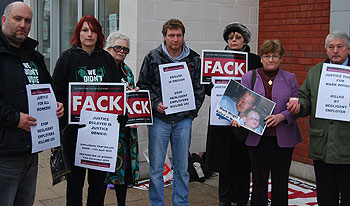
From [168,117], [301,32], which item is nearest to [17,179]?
[168,117]

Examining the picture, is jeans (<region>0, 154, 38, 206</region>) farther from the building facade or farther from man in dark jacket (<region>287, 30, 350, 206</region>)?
the building facade

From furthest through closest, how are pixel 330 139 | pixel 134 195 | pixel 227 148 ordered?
pixel 134 195, pixel 227 148, pixel 330 139

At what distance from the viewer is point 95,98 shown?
4500mm

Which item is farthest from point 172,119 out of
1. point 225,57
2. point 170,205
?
point 170,205

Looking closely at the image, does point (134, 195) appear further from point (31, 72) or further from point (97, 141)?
point (31, 72)

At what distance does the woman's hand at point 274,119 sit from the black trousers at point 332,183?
52 centimetres

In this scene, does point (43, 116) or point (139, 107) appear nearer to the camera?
point (43, 116)

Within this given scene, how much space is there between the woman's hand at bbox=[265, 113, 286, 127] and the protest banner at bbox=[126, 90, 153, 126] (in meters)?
1.27

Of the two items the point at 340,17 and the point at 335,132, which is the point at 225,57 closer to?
the point at 335,132

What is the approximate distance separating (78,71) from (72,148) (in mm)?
741

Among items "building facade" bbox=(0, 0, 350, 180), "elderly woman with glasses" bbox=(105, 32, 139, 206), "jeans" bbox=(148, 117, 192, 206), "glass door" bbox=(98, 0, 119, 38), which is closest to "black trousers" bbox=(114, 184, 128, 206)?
"elderly woman with glasses" bbox=(105, 32, 139, 206)

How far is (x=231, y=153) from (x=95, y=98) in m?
1.82

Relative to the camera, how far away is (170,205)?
5898mm

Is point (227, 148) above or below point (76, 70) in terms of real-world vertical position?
below
